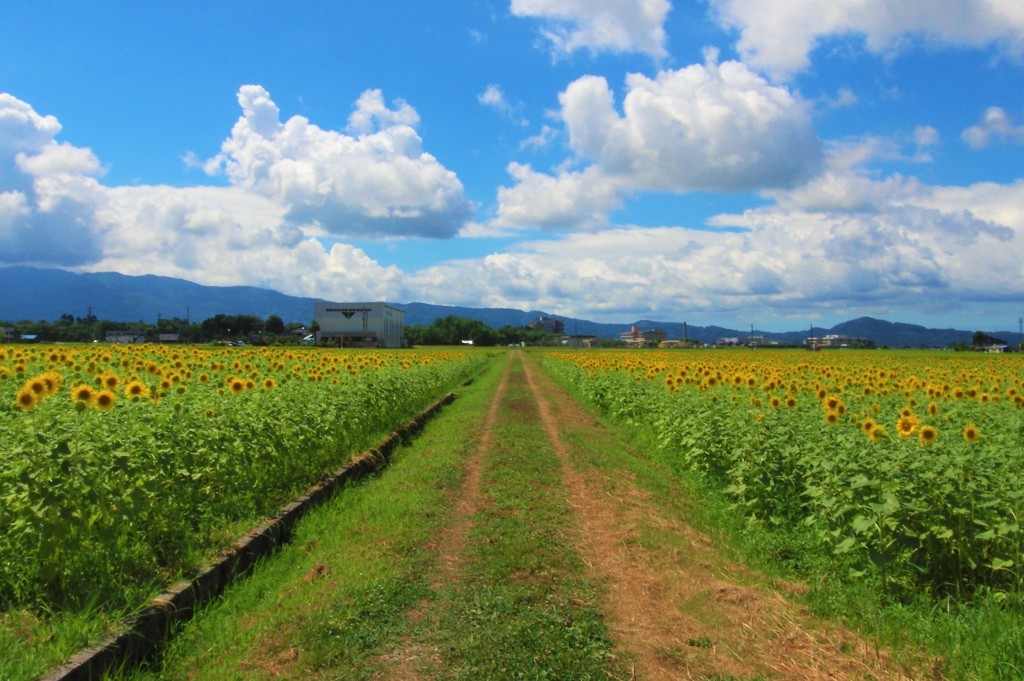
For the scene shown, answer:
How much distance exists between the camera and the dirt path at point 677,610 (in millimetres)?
4941

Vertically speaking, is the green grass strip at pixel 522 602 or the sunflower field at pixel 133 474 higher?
the sunflower field at pixel 133 474

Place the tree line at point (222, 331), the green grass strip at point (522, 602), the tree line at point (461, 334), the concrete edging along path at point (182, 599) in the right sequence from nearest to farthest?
the concrete edging along path at point (182, 599)
the green grass strip at point (522, 602)
the tree line at point (222, 331)
the tree line at point (461, 334)

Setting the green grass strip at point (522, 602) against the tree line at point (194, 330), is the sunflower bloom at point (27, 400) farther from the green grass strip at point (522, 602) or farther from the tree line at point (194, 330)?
the tree line at point (194, 330)

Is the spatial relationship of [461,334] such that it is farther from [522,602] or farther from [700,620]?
[700,620]

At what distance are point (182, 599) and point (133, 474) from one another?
1236 millimetres

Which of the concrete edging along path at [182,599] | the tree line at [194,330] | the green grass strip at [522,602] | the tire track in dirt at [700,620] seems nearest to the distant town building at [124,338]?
the tree line at [194,330]

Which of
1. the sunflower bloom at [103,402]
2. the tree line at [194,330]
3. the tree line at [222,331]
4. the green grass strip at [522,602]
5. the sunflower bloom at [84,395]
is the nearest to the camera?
the green grass strip at [522,602]

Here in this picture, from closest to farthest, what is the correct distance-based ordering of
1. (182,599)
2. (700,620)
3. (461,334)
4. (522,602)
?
1. (182,599)
2. (700,620)
3. (522,602)
4. (461,334)

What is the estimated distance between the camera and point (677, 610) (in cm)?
608

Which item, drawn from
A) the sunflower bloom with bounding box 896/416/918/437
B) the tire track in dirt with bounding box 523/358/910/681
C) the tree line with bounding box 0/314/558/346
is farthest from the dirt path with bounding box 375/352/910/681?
the tree line with bounding box 0/314/558/346

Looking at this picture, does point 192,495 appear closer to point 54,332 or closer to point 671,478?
point 671,478

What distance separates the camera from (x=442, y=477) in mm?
11070

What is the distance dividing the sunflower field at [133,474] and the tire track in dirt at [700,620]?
3.76 m

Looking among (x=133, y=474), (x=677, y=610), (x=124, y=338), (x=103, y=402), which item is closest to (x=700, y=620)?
(x=677, y=610)
